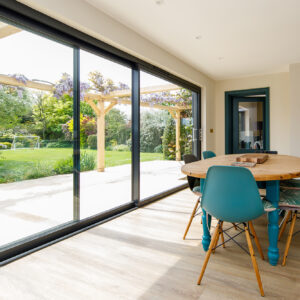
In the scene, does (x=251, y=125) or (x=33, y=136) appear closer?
(x=33, y=136)

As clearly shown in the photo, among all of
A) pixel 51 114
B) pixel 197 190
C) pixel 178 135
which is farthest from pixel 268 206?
pixel 178 135

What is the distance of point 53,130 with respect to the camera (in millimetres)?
Answer: 2748

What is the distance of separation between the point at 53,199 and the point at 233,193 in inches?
77.5

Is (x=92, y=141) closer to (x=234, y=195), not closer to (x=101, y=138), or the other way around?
(x=101, y=138)

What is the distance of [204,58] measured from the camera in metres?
4.83

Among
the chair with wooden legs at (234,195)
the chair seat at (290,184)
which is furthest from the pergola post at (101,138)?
the chair seat at (290,184)

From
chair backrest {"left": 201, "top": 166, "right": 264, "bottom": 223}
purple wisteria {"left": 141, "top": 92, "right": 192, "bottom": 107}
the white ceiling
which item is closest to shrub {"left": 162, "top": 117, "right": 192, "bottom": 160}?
purple wisteria {"left": 141, "top": 92, "right": 192, "bottom": 107}

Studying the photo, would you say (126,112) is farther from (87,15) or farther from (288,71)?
(288,71)

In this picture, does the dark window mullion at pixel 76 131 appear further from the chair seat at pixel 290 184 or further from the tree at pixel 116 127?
the chair seat at pixel 290 184

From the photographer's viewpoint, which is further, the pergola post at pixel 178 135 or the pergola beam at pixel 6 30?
the pergola post at pixel 178 135

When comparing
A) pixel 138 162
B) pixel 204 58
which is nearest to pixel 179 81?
pixel 204 58

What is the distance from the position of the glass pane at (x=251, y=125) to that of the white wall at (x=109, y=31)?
1.95 m

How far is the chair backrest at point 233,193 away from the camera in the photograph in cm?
175

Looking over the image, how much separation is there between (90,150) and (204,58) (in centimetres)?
299
